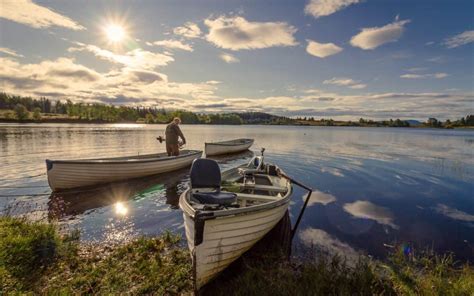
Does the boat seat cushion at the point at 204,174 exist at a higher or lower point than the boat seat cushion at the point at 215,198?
higher

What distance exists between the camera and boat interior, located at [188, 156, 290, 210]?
5805mm

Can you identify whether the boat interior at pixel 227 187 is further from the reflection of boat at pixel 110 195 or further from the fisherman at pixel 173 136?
the fisherman at pixel 173 136

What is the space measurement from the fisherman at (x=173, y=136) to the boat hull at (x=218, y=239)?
11.0 m

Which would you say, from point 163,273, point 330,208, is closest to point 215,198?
point 163,273

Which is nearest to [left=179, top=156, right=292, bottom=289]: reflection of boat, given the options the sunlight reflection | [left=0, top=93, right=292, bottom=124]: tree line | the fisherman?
the sunlight reflection

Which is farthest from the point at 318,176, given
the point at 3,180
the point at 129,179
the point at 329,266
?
the point at 3,180

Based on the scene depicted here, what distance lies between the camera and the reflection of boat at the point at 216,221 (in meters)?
4.58

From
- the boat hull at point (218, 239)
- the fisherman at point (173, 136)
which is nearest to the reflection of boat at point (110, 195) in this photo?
the fisherman at point (173, 136)

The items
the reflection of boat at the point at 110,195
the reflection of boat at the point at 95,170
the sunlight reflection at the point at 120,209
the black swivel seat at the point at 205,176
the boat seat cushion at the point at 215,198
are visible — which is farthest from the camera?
the reflection of boat at the point at 95,170

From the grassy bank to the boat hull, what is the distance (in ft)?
→ 1.63

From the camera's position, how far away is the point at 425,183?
15.5 m

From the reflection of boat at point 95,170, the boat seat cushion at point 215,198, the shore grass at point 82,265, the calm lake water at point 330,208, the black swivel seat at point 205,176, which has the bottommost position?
the calm lake water at point 330,208

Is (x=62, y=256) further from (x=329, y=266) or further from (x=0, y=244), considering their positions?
(x=329, y=266)

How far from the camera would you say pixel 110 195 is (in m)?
11.6
